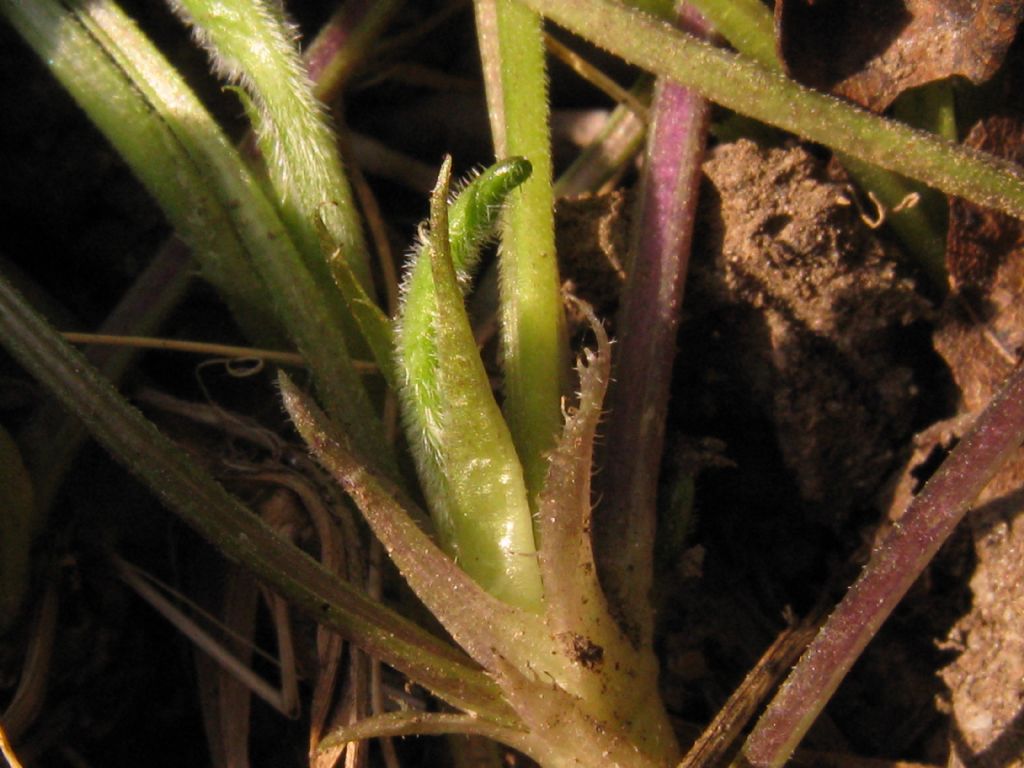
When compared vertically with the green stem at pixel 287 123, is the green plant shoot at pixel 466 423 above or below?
below

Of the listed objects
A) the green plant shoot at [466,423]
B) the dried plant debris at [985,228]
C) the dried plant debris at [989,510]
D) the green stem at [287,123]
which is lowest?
the dried plant debris at [989,510]

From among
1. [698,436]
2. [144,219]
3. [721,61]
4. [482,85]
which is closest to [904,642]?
[698,436]

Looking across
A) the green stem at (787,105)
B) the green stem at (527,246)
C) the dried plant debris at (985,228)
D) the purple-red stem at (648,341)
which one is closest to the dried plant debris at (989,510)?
the dried plant debris at (985,228)

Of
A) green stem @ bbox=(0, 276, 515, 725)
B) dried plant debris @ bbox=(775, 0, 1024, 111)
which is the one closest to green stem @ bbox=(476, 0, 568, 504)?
green stem @ bbox=(0, 276, 515, 725)

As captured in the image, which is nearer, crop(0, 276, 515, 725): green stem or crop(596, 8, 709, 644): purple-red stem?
crop(0, 276, 515, 725): green stem

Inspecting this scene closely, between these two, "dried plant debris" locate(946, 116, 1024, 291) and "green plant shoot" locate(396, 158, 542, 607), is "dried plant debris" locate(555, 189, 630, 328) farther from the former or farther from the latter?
"dried plant debris" locate(946, 116, 1024, 291)

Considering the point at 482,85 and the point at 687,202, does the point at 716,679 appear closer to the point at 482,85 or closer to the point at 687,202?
the point at 687,202

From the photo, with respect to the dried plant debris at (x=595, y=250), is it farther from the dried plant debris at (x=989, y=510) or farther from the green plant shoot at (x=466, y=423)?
the dried plant debris at (x=989, y=510)
